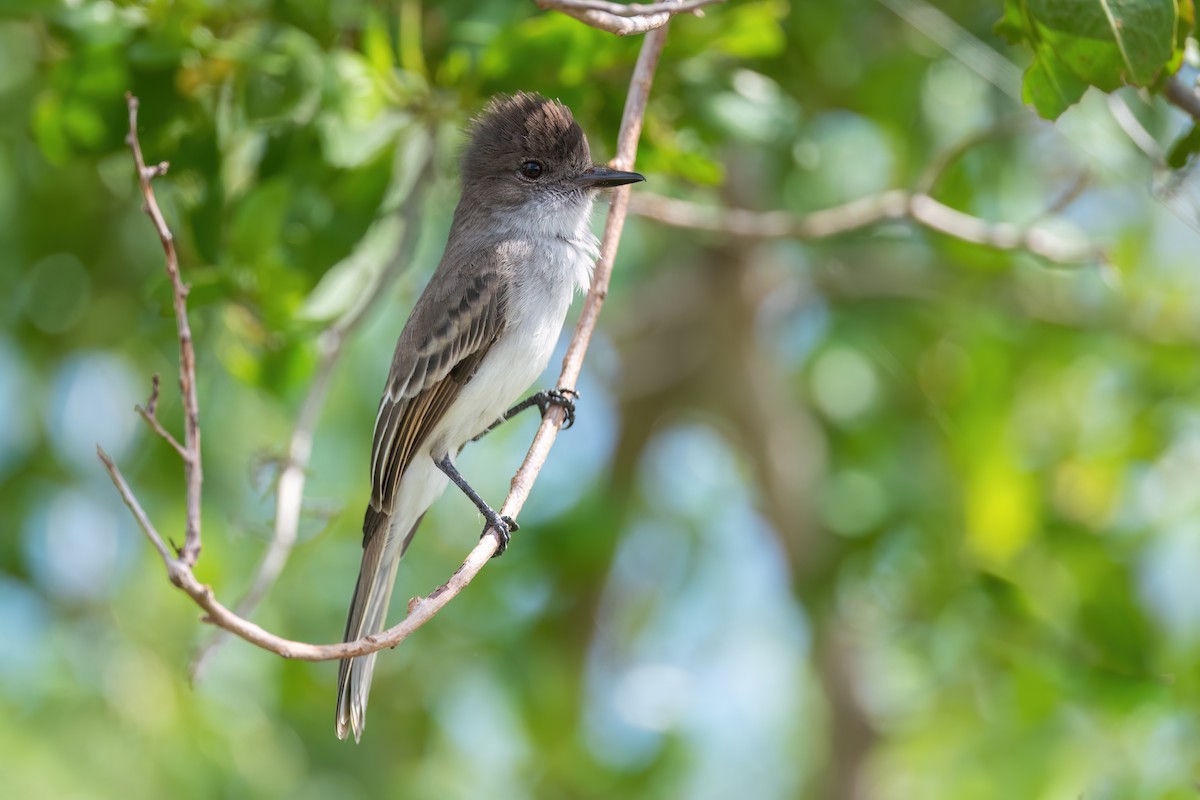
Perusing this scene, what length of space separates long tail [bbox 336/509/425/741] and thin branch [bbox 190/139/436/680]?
19 centimetres

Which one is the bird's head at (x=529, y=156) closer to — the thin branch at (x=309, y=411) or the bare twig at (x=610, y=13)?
the thin branch at (x=309, y=411)

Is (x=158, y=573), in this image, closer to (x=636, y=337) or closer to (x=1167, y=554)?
(x=636, y=337)

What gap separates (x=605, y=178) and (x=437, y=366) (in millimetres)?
601

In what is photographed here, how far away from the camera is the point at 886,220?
3.47 metres

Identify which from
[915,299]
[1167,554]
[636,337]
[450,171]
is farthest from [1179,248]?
[450,171]

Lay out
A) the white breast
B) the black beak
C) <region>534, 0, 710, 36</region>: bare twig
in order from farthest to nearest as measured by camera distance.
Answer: the white breast → the black beak → <region>534, 0, 710, 36</region>: bare twig

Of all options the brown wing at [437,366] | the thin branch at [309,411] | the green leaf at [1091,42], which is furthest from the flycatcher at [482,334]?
the green leaf at [1091,42]

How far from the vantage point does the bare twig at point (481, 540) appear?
1.64 m

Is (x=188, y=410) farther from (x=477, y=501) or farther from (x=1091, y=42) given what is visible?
(x=1091, y=42)

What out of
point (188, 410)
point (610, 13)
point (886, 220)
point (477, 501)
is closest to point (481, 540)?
point (188, 410)

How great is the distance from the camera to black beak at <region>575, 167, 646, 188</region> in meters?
2.82

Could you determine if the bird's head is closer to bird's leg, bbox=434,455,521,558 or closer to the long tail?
bird's leg, bbox=434,455,521,558

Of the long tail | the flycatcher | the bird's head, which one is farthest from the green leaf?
the long tail

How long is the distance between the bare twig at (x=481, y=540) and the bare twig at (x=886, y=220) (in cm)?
74
